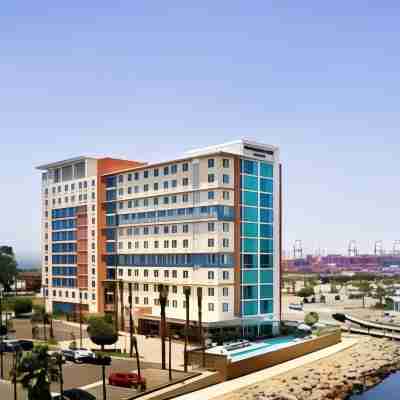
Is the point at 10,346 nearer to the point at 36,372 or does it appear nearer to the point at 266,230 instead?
the point at 36,372

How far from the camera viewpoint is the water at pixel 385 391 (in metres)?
55.3

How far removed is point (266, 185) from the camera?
3093 inches

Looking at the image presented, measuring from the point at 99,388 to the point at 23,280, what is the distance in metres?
110

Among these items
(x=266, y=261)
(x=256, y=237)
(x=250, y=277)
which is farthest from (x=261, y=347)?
(x=256, y=237)

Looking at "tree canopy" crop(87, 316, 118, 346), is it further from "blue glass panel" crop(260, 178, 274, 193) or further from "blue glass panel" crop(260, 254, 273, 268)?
"blue glass panel" crop(260, 178, 274, 193)

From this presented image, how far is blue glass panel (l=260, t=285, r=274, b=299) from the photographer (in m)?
77.5

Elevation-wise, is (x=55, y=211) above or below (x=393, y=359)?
above

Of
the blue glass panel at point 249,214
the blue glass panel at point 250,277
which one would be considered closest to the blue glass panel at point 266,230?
the blue glass panel at point 249,214

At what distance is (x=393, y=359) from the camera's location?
235 ft

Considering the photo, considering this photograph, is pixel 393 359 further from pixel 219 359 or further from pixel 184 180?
pixel 184 180

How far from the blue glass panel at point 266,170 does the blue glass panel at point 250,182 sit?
1675 mm

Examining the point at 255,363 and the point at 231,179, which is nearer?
the point at 255,363

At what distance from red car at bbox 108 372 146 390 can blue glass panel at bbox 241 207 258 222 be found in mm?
31104

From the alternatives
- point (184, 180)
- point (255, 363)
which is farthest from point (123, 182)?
point (255, 363)
